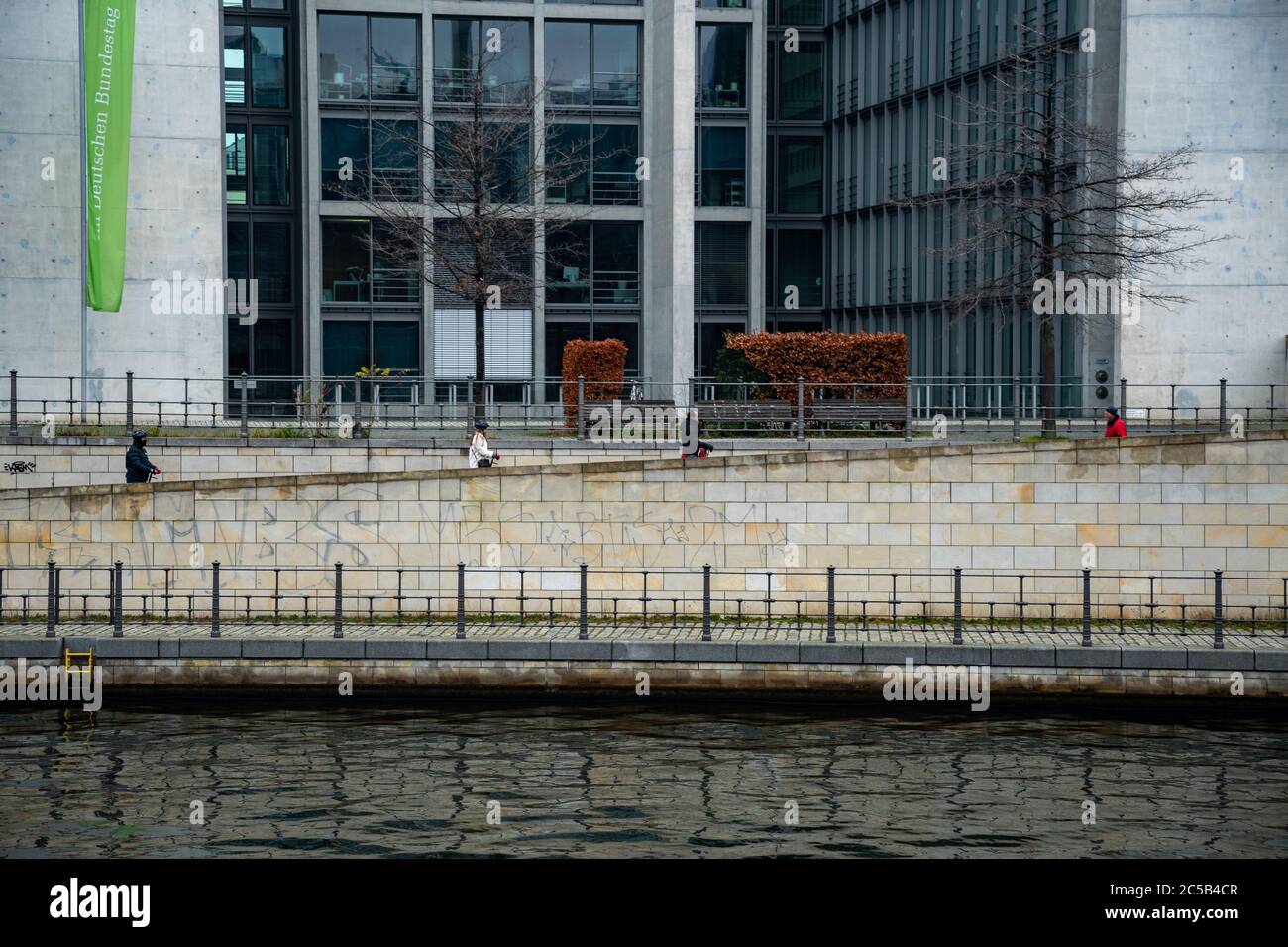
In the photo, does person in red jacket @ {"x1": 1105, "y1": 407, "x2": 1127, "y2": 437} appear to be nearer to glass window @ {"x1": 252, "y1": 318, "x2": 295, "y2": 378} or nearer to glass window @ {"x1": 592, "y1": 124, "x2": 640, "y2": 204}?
glass window @ {"x1": 592, "y1": 124, "x2": 640, "y2": 204}

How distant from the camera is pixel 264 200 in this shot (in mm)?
51125

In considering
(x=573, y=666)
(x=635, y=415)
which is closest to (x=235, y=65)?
(x=635, y=415)

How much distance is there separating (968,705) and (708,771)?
14.4 ft

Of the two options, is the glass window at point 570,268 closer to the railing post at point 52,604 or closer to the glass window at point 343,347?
the glass window at point 343,347

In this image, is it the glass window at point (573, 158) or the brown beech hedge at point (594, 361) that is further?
the glass window at point (573, 158)

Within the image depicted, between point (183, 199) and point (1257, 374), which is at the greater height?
point (183, 199)

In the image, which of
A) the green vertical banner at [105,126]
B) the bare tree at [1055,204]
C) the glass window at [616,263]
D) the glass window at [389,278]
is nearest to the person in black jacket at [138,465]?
the green vertical banner at [105,126]

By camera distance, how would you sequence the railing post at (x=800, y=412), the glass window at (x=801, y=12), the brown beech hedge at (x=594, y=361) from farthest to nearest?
the glass window at (x=801, y=12) < the brown beech hedge at (x=594, y=361) < the railing post at (x=800, y=412)

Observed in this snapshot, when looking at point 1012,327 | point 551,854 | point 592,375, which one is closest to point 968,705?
point 551,854

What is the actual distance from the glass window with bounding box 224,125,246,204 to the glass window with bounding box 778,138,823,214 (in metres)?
17.2

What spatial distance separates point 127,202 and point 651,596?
15684 mm

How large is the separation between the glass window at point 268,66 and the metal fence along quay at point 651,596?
29986 mm

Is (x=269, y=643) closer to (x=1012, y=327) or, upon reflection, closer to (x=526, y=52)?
(x=1012, y=327)

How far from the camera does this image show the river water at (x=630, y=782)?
14227 mm
